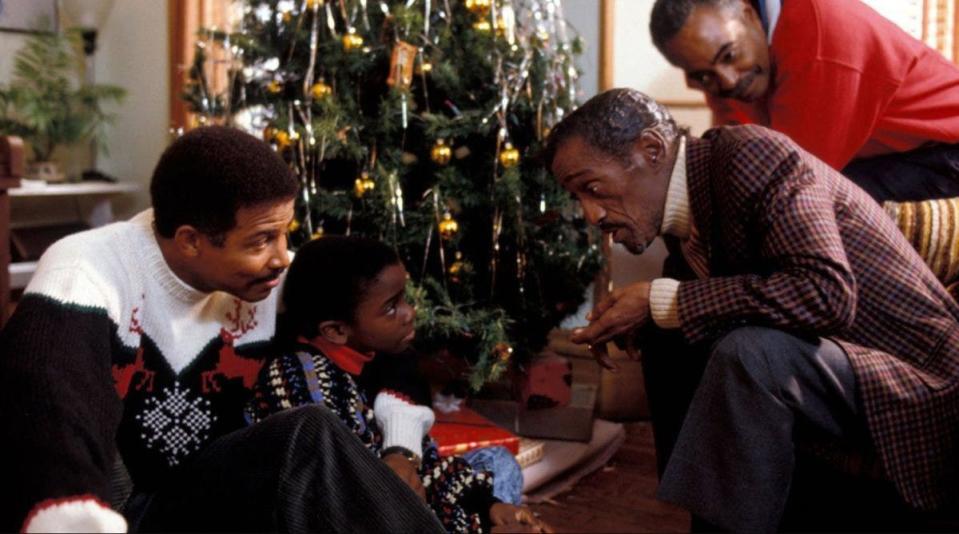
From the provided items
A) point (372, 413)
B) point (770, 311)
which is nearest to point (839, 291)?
point (770, 311)

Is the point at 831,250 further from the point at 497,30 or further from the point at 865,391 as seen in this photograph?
the point at 497,30

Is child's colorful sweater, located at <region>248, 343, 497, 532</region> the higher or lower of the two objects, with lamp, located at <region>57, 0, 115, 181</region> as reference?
lower

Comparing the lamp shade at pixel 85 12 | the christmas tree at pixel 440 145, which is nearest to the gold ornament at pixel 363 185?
the christmas tree at pixel 440 145

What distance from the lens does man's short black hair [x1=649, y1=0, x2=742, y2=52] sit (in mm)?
2041

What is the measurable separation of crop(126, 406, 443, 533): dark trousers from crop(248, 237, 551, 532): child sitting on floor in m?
0.29

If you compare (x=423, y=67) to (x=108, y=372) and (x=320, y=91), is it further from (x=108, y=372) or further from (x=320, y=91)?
(x=108, y=372)

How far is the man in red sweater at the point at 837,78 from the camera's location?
1957 millimetres

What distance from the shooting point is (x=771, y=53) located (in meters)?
2.07

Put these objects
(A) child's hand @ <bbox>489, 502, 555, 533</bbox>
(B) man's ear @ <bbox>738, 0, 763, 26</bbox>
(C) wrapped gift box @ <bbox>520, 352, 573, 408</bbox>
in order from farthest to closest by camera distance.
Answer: (C) wrapped gift box @ <bbox>520, 352, 573, 408</bbox> < (B) man's ear @ <bbox>738, 0, 763, 26</bbox> < (A) child's hand @ <bbox>489, 502, 555, 533</bbox>

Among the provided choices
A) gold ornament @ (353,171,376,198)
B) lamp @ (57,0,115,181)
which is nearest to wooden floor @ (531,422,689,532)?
gold ornament @ (353,171,376,198)

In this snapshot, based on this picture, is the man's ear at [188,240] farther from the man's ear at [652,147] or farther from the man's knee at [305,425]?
the man's ear at [652,147]

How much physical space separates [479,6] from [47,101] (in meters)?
2.34

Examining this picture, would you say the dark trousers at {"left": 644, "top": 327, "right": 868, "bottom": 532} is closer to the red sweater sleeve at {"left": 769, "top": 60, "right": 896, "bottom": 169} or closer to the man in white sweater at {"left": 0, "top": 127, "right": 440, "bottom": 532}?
the man in white sweater at {"left": 0, "top": 127, "right": 440, "bottom": 532}

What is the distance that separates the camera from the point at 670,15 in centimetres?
206
